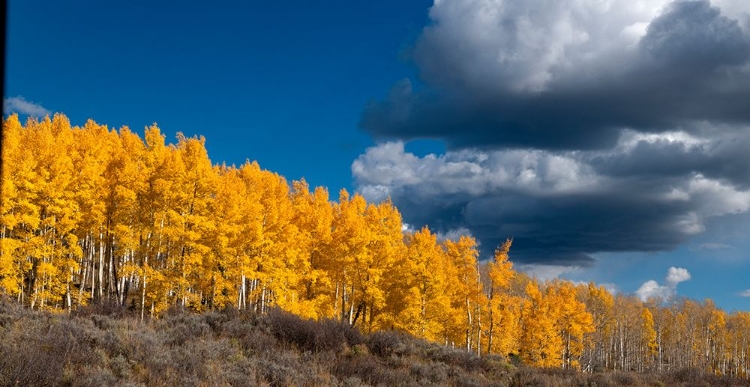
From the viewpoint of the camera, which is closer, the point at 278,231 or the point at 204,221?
the point at 204,221

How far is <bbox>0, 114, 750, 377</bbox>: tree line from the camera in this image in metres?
32.4

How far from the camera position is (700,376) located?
30.8 meters

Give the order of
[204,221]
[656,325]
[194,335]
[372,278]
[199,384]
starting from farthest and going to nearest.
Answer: [656,325] → [372,278] → [204,221] → [194,335] → [199,384]

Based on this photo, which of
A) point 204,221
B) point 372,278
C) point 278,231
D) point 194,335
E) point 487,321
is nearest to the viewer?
point 194,335

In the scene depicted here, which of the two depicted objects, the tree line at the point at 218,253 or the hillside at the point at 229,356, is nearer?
the hillside at the point at 229,356

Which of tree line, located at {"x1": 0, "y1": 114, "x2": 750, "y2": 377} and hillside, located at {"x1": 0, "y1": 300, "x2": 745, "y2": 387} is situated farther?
tree line, located at {"x1": 0, "y1": 114, "x2": 750, "y2": 377}

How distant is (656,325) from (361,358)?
118 metres

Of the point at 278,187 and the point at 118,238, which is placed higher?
the point at 278,187

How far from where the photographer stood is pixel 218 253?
3362cm

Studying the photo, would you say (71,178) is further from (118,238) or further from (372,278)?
(372,278)

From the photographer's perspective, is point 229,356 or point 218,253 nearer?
point 229,356

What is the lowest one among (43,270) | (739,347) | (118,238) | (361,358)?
(739,347)

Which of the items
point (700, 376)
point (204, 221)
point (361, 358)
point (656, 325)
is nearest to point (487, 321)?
point (700, 376)

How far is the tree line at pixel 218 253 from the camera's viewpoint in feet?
106
